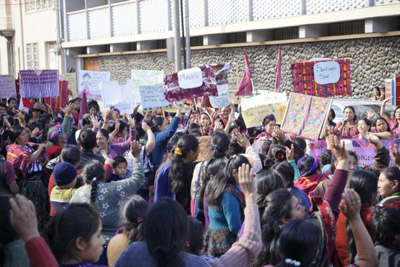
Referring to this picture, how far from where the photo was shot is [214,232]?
4.27m

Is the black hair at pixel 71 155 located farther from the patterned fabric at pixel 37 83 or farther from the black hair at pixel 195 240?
the patterned fabric at pixel 37 83

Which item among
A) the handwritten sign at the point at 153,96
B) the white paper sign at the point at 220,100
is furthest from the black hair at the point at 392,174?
the handwritten sign at the point at 153,96

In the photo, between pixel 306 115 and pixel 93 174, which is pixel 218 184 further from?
pixel 306 115

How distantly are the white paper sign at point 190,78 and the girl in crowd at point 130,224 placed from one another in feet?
22.9

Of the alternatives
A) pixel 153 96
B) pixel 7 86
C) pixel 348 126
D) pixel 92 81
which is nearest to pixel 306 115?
pixel 348 126

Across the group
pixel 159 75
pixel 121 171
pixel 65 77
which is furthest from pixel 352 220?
pixel 65 77

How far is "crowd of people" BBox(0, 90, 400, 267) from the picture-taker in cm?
276

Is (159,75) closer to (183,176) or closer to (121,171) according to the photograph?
(121,171)

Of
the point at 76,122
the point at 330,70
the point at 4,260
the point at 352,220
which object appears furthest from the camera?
the point at 76,122

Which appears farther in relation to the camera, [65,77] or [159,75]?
[65,77]

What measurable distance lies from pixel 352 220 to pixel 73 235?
4.74 ft

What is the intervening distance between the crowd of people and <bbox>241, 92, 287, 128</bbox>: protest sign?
1976 mm

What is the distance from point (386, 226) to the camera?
11.1ft

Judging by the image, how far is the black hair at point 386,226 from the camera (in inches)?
133
